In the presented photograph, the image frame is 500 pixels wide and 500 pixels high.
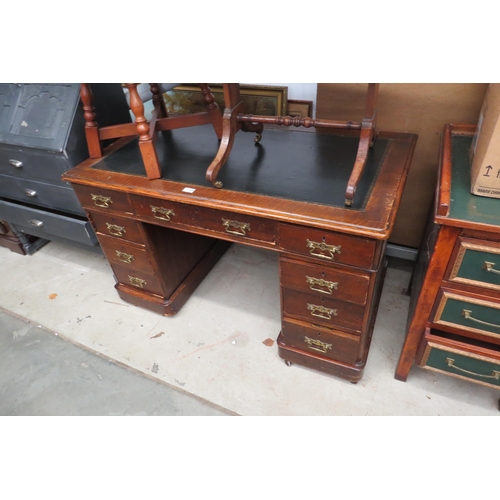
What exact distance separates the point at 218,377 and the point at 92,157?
1.16m

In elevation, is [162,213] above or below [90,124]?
below

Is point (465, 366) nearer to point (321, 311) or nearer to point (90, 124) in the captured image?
point (321, 311)

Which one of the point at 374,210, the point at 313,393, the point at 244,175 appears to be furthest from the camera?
the point at 313,393

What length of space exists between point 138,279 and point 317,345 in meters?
0.97

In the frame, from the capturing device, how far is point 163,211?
1.39 metres

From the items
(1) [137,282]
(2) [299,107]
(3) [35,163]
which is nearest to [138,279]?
(1) [137,282]

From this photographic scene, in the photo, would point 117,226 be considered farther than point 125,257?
No

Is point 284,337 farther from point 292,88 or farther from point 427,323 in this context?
point 292,88

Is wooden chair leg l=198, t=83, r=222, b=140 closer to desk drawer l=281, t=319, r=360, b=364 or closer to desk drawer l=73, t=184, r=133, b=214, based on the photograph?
desk drawer l=73, t=184, r=133, b=214

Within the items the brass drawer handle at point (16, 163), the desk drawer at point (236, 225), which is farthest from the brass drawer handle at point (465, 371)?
the brass drawer handle at point (16, 163)

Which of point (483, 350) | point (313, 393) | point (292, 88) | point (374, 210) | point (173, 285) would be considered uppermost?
point (292, 88)

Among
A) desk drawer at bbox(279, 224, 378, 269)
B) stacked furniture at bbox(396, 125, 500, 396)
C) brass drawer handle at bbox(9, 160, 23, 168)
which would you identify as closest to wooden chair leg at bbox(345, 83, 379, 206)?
desk drawer at bbox(279, 224, 378, 269)

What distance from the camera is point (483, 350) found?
1228 millimetres

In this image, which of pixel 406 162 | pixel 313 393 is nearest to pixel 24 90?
pixel 406 162
